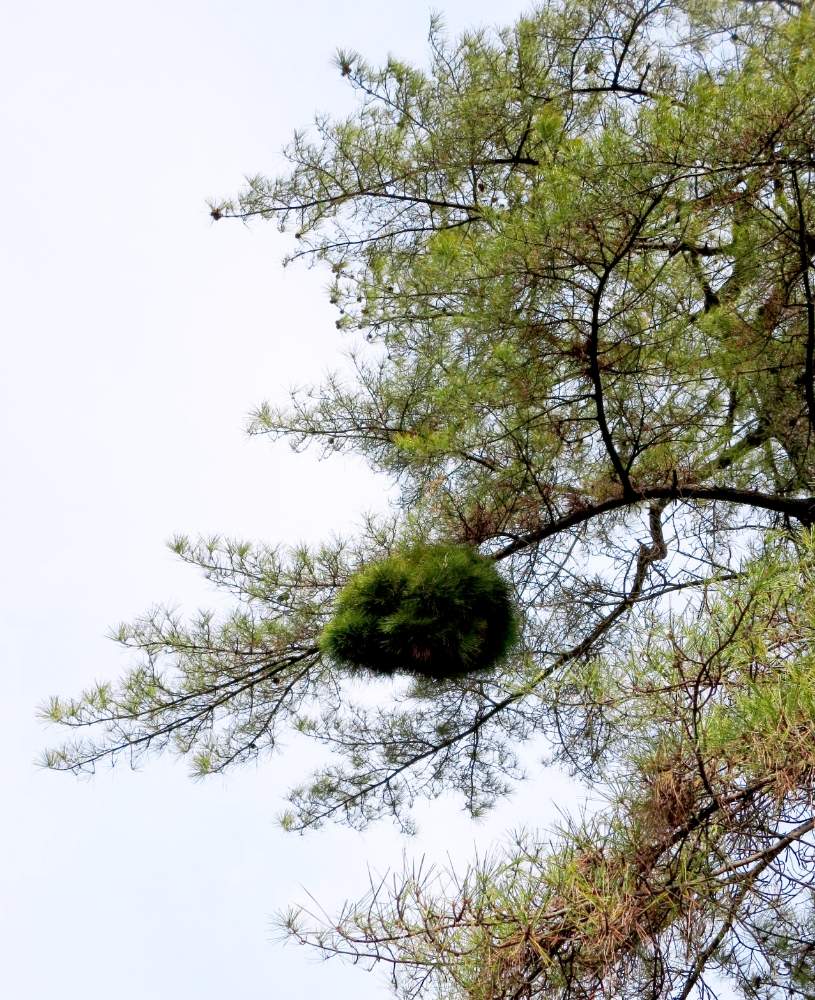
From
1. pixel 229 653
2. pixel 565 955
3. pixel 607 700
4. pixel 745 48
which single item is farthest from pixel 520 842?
pixel 745 48

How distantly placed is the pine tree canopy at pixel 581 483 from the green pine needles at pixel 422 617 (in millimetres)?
33

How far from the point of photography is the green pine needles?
2.42 meters

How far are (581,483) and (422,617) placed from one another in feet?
3.87

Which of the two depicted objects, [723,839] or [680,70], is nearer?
[723,839]

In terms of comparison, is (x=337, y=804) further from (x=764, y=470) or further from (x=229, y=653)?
(x=764, y=470)

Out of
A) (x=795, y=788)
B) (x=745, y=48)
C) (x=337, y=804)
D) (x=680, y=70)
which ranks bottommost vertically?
(x=795, y=788)

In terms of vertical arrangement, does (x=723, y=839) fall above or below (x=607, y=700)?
below

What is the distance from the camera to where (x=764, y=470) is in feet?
11.4

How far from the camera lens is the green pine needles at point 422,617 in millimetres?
2422

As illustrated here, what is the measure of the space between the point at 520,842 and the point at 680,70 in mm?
2803

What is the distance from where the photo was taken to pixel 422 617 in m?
2.41

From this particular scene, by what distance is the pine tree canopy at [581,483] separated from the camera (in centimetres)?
165

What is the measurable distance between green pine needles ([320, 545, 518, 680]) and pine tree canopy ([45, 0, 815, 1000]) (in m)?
0.03

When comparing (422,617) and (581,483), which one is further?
(581,483)
